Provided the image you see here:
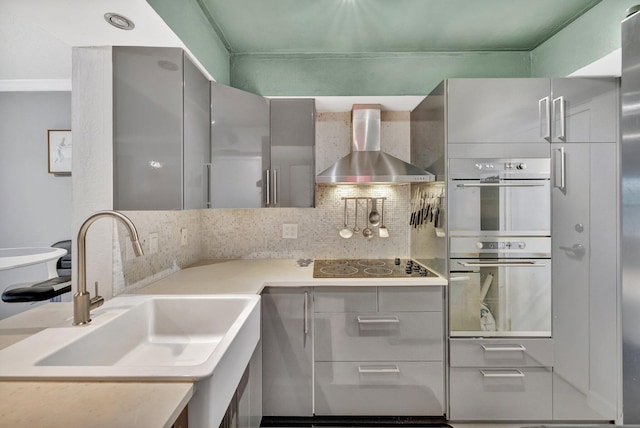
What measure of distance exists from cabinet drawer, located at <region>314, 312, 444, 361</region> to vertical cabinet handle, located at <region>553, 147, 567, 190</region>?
1082mm

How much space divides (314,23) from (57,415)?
2.14 meters

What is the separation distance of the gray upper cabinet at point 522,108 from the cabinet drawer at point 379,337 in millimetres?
1151

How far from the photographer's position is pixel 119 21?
122 cm

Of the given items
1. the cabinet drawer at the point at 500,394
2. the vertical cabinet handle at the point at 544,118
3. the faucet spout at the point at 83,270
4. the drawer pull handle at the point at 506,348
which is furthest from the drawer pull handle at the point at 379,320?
the vertical cabinet handle at the point at 544,118

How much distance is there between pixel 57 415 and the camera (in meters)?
0.62

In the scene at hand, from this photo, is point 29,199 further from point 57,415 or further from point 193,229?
point 193,229

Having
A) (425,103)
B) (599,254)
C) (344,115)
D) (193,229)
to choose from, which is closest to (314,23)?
(344,115)

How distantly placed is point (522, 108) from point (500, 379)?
1.66 meters

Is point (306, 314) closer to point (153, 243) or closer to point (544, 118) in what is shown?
point (153, 243)

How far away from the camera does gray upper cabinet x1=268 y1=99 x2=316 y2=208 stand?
2090 millimetres

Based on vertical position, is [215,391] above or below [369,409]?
above

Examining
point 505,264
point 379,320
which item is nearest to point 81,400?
point 379,320

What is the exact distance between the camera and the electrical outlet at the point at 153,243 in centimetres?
172

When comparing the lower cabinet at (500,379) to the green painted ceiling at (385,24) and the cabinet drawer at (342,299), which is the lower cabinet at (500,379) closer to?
the cabinet drawer at (342,299)
